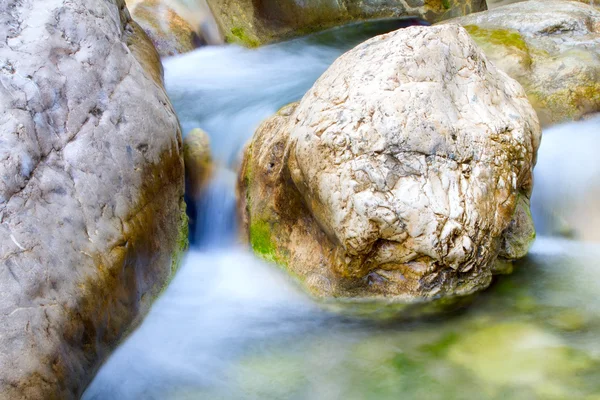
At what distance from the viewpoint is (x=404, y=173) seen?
4027mm

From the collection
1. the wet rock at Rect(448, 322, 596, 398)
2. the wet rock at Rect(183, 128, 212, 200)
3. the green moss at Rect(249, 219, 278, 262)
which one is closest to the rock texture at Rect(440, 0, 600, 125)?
the wet rock at Rect(448, 322, 596, 398)

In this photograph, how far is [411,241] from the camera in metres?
3.99

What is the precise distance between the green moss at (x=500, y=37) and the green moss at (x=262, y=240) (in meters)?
3.44

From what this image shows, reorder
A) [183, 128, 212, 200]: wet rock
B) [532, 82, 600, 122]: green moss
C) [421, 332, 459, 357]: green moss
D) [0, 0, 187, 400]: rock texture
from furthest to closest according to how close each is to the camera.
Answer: [532, 82, 600, 122]: green moss < [183, 128, 212, 200]: wet rock < [421, 332, 459, 357]: green moss < [0, 0, 187, 400]: rock texture

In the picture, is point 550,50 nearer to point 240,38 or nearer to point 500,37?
point 500,37

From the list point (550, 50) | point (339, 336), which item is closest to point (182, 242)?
point (339, 336)

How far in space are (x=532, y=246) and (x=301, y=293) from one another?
6.55 ft

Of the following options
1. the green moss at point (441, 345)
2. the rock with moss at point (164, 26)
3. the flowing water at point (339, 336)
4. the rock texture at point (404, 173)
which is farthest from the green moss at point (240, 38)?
the green moss at point (441, 345)

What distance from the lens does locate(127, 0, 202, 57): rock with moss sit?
7062 millimetres

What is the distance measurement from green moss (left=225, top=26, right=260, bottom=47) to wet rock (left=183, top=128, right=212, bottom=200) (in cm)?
321

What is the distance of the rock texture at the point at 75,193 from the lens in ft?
10.6

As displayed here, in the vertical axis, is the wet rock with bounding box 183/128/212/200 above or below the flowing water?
above

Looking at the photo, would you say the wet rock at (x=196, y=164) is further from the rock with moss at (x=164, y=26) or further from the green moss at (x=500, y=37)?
the green moss at (x=500, y=37)

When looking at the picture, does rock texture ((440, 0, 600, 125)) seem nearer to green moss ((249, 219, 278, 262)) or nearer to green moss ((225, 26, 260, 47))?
green moss ((225, 26, 260, 47))
